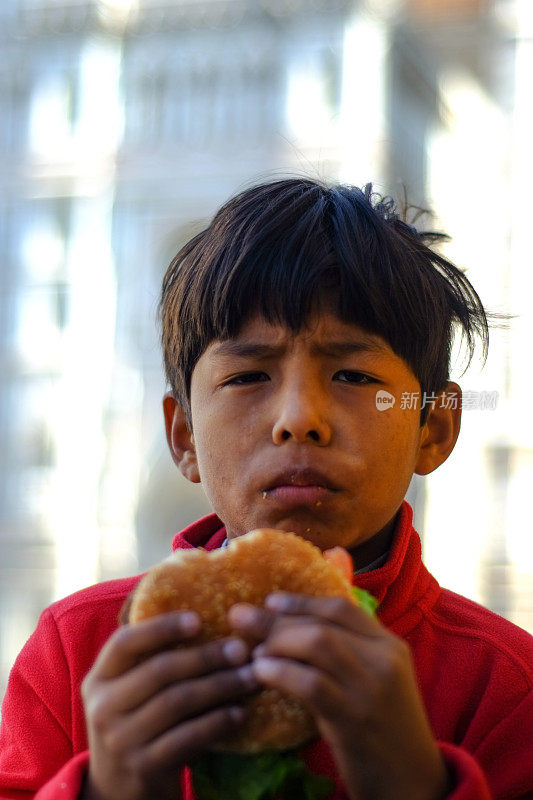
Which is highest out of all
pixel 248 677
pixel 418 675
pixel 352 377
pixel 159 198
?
pixel 159 198

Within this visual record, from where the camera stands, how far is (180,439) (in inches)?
32.5

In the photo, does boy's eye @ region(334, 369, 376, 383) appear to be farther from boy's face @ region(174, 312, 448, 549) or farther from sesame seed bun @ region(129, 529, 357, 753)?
sesame seed bun @ region(129, 529, 357, 753)

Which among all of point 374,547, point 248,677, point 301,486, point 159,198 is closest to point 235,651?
point 248,677

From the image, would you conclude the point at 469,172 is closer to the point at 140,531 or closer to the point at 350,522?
the point at 140,531

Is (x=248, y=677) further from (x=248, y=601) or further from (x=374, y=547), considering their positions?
(x=374, y=547)

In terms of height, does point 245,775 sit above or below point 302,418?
below

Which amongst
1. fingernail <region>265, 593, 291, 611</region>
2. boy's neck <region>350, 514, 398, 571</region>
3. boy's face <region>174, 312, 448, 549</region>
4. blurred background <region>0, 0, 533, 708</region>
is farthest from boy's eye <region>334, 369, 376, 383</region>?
blurred background <region>0, 0, 533, 708</region>

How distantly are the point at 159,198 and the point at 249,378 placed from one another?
16.7 ft

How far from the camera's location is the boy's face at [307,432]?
619 millimetres

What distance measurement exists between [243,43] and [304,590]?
559 centimetres

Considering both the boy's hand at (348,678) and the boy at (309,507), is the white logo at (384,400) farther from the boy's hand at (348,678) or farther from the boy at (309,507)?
the boy's hand at (348,678)

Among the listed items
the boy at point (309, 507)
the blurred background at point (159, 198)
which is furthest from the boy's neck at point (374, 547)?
the blurred background at point (159, 198)

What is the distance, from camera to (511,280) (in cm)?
543

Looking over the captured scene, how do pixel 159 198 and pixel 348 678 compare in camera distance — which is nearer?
pixel 348 678
